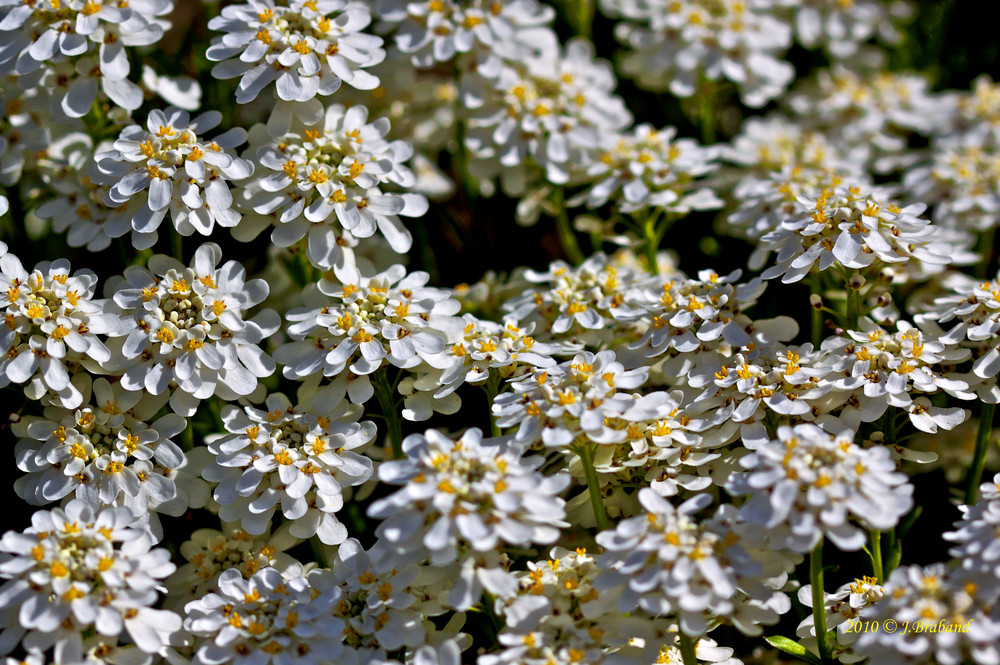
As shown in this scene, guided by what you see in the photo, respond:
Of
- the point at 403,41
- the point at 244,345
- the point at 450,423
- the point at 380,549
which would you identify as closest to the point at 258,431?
the point at 244,345

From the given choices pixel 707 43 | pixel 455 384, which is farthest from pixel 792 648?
pixel 707 43

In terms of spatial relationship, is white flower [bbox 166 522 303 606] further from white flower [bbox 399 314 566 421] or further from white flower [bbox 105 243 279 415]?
white flower [bbox 399 314 566 421]

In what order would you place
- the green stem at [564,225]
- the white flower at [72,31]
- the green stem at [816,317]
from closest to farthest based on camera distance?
the white flower at [72,31] < the green stem at [816,317] < the green stem at [564,225]

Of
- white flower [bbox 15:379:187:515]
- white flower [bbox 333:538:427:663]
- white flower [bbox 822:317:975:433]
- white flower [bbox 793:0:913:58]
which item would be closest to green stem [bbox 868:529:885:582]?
white flower [bbox 822:317:975:433]

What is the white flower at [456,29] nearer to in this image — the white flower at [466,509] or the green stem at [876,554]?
the white flower at [466,509]

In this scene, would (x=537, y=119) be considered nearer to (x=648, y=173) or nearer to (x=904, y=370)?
(x=648, y=173)

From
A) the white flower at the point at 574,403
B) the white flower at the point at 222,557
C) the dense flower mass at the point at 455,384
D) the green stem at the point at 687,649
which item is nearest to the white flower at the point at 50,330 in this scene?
the dense flower mass at the point at 455,384
